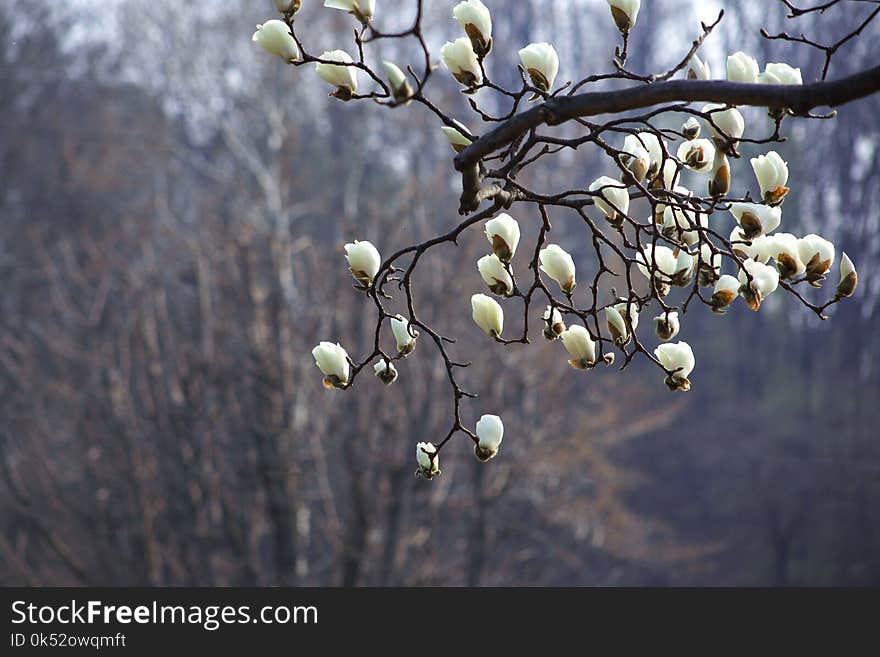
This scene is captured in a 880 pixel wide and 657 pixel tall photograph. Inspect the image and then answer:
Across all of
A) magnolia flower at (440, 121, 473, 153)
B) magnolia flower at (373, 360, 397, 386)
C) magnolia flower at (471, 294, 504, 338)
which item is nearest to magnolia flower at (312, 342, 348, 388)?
magnolia flower at (373, 360, 397, 386)

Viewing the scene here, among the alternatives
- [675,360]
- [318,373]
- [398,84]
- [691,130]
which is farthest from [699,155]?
[318,373]

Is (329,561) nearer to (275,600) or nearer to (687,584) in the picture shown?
(275,600)

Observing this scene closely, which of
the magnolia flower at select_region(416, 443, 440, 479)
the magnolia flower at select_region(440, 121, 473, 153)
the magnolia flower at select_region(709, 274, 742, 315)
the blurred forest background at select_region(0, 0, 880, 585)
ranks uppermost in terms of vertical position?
the blurred forest background at select_region(0, 0, 880, 585)

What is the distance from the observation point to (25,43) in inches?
529

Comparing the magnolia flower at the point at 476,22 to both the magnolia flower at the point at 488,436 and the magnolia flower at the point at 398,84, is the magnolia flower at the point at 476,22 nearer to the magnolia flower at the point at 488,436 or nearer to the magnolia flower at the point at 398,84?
the magnolia flower at the point at 398,84

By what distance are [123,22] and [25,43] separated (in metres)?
2.61

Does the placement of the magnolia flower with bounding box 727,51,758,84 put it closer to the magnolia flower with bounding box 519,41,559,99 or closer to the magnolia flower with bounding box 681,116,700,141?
the magnolia flower with bounding box 681,116,700,141

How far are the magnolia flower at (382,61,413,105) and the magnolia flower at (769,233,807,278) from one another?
1.57ft

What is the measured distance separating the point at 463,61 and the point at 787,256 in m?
0.43

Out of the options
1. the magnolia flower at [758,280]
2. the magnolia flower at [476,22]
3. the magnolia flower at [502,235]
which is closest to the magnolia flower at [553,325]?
the magnolia flower at [502,235]

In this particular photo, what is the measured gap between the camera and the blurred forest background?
535 cm

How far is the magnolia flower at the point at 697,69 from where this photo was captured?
1.11m

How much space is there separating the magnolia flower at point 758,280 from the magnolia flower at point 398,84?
45cm

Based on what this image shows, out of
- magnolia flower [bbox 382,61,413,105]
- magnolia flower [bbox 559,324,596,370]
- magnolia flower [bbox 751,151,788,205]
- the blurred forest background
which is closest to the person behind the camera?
magnolia flower [bbox 382,61,413,105]
